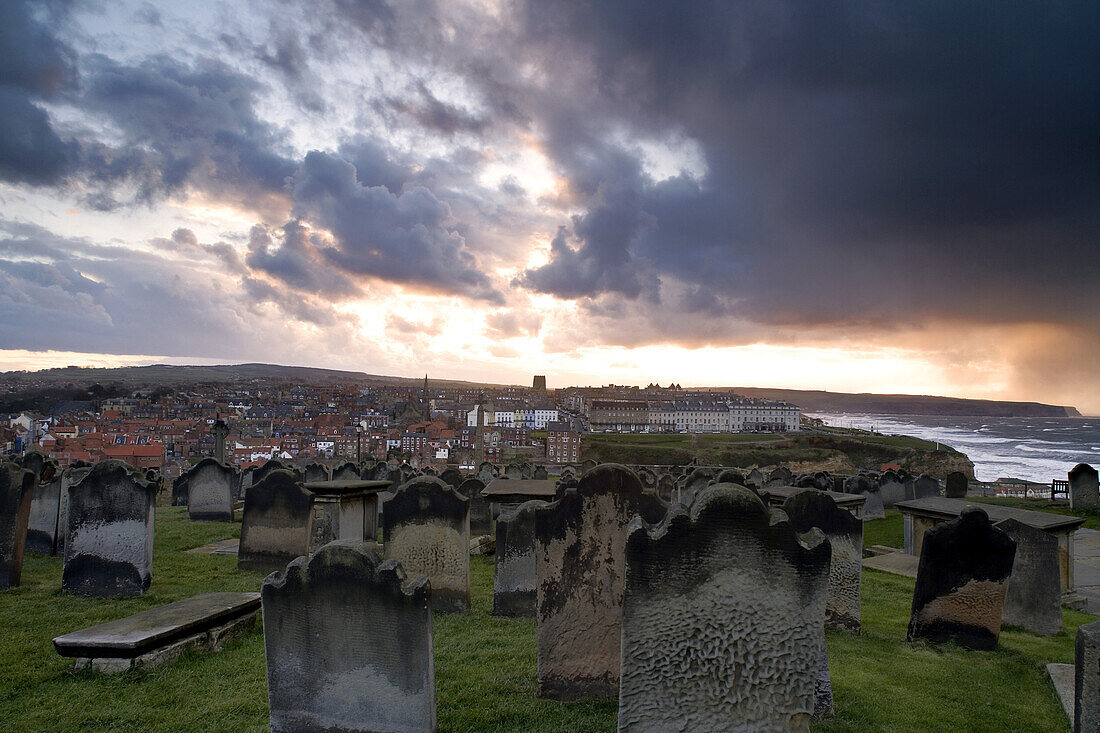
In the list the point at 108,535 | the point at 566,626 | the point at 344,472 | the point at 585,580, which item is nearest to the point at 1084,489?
the point at 585,580

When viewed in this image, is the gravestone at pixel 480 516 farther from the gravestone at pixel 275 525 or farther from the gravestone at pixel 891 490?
the gravestone at pixel 891 490

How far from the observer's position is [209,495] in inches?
639

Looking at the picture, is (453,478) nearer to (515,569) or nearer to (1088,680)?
(515,569)

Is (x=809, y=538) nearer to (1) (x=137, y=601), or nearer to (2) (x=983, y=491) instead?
(1) (x=137, y=601)

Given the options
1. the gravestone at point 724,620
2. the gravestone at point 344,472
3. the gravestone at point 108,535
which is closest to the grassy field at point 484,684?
the gravestone at point 108,535

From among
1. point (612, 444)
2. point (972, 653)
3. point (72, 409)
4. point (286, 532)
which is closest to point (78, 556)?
point (286, 532)

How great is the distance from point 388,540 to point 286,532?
10.7ft

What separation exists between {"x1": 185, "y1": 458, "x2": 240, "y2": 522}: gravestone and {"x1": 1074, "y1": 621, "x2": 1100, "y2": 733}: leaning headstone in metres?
17.4

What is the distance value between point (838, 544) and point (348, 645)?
5814mm

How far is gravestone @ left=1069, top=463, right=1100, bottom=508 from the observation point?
59.0 feet

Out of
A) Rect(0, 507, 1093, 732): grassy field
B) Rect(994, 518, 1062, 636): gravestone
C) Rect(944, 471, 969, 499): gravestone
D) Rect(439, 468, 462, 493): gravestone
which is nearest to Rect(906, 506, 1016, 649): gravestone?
Rect(0, 507, 1093, 732): grassy field

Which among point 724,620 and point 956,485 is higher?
point 724,620

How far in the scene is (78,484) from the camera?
8.62 metres

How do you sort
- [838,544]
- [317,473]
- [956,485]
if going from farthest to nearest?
[956,485] → [317,473] → [838,544]
